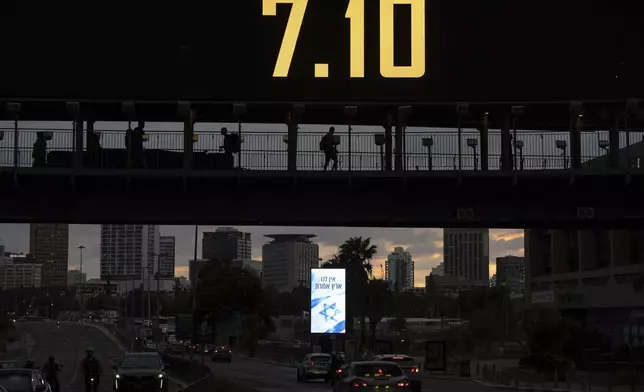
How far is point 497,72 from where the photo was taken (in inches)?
1225

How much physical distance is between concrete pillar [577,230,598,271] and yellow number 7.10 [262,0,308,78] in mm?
50974

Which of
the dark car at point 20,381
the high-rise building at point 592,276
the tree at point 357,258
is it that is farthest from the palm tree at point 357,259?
the dark car at point 20,381

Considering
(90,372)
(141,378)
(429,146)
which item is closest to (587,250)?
(429,146)

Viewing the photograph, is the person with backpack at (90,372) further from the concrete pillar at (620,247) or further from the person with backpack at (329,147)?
the concrete pillar at (620,247)

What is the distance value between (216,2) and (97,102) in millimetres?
5132

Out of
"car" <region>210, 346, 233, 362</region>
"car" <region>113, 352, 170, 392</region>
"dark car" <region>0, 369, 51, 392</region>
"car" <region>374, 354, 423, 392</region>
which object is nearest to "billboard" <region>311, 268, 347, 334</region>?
"car" <region>210, 346, 233, 362</region>

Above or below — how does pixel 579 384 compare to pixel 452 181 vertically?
below

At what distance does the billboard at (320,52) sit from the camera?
30.5 m

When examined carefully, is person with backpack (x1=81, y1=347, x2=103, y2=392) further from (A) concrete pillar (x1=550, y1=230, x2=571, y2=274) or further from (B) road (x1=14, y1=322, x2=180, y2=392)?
(A) concrete pillar (x1=550, y1=230, x2=571, y2=274)

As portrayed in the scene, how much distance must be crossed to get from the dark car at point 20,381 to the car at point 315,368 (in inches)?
1095

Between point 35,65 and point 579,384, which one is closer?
point 35,65

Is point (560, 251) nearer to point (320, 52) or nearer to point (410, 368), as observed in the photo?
point (410, 368)

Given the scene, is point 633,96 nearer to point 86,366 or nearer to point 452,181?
point 452,181

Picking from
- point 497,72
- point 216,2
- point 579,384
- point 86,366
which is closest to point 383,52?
point 497,72
